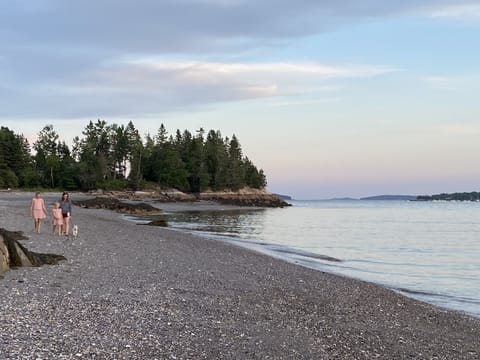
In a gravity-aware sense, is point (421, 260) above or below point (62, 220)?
below

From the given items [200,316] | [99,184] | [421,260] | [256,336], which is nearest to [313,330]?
[256,336]

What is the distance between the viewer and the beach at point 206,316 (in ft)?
29.0

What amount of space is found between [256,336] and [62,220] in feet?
63.3

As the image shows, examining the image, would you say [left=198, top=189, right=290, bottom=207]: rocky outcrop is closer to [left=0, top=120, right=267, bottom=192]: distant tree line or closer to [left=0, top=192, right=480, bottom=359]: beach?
[left=0, top=120, right=267, bottom=192]: distant tree line

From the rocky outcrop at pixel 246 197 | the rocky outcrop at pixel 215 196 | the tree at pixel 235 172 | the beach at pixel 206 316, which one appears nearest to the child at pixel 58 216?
the beach at pixel 206 316

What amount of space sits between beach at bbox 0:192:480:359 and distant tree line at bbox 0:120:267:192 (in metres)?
109

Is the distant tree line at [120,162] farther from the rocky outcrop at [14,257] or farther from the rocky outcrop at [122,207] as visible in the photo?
the rocky outcrop at [14,257]

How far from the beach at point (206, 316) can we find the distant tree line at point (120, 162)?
109142mm

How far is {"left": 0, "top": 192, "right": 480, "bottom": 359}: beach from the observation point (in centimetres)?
884

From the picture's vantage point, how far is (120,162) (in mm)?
139500

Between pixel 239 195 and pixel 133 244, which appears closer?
pixel 133 244

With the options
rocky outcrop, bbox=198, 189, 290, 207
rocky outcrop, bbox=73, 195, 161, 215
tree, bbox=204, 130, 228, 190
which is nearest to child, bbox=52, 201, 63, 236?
rocky outcrop, bbox=73, 195, 161, 215

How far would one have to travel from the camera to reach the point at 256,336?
33.1 ft

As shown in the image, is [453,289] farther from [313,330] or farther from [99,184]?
[99,184]
